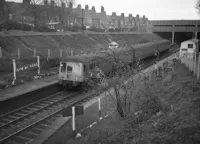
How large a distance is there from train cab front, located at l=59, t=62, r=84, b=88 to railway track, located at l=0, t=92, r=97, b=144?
4.06 ft

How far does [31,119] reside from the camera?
11938 millimetres

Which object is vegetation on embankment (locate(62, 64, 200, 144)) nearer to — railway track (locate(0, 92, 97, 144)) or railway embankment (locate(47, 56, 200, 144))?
railway embankment (locate(47, 56, 200, 144))

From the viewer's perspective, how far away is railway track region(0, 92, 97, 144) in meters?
9.88

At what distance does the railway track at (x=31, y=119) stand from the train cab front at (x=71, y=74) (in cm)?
124

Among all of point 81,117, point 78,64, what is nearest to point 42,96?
point 78,64

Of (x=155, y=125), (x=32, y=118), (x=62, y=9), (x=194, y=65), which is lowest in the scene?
(x=32, y=118)

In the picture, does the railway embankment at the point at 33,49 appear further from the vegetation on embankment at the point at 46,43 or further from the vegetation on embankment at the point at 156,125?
the vegetation on embankment at the point at 156,125

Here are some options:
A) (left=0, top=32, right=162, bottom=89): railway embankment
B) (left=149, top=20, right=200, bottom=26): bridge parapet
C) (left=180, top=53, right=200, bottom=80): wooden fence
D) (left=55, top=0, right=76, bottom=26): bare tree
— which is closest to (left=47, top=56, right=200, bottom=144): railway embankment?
(left=180, top=53, right=200, bottom=80): wooden fence

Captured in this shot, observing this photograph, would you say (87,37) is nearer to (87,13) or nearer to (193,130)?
(87,13)

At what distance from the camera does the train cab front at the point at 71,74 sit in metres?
16.7

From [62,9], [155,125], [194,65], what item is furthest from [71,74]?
[62,9]

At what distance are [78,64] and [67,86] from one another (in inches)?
76.1

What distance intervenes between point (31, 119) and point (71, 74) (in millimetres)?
5681

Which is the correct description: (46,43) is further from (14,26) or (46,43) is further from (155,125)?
(155,125)
